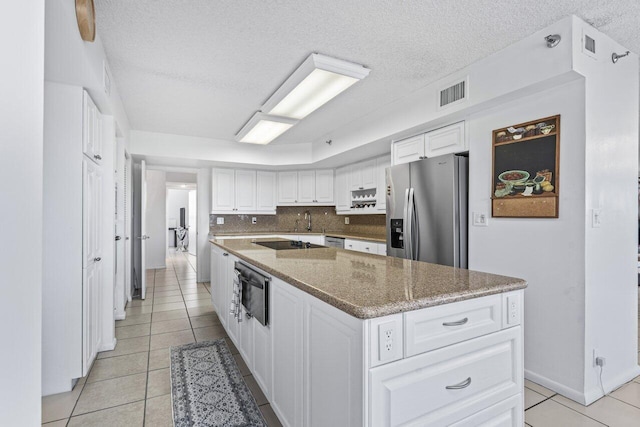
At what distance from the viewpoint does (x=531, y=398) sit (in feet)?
7.07

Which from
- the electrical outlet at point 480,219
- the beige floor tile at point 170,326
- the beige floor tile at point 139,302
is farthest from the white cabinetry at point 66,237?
the electrical outlet at point 480,219

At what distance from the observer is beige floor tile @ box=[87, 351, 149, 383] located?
2438mm


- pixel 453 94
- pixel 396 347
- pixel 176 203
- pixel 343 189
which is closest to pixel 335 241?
pixel 343 189

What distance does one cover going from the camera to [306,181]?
602cm

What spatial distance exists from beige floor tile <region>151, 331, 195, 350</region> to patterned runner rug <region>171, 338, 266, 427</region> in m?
0.17

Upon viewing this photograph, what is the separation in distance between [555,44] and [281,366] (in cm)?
261

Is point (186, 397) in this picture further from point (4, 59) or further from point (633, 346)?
point (633, 346)

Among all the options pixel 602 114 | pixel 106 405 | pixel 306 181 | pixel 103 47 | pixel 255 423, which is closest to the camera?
pixel 255 423

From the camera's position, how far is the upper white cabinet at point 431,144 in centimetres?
294

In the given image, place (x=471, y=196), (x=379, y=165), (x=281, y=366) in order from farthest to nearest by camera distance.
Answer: (x=379, y=165) → (x=471, y=196) → (x=281, y=366)

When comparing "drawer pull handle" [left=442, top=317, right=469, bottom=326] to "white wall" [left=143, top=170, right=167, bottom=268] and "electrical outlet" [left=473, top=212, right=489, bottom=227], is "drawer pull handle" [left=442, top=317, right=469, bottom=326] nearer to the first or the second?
"electrical outlet" [left=473, top=212, right=489, bottom=227]

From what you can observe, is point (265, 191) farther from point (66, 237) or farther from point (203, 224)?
point (66, 237)

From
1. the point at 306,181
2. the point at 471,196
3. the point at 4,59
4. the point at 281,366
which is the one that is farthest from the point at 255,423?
the point at 306,181

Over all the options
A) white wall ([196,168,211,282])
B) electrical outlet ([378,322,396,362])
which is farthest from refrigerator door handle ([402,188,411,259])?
white wall ([196,168,211,282])
